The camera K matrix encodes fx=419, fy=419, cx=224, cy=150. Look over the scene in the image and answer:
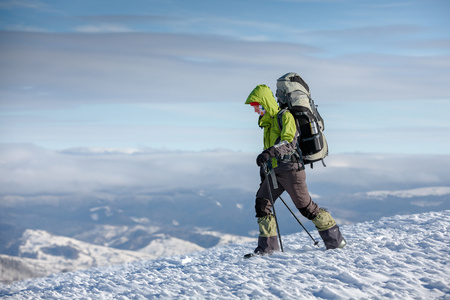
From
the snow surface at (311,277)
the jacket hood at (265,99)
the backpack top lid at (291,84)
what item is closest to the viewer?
the snow surface at (311,277)

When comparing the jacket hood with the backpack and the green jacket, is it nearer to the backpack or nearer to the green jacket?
the green jacket

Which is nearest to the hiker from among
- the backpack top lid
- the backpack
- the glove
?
the glove

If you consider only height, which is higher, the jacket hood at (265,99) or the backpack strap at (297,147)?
the jacket hood at (265,99)

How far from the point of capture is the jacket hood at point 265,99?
8727 millimetres

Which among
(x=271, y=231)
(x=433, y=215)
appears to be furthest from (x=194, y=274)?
(x=433, y=215)

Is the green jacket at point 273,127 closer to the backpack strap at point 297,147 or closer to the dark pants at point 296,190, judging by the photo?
the backpack strap at point 297,147

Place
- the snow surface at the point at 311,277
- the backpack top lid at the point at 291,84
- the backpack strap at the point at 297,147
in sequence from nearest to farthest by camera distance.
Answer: the snow surface at the point at 311,277, the backpack strap at the point at 297,147, the backpack top lid at the point at 291,84

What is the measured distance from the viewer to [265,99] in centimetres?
877

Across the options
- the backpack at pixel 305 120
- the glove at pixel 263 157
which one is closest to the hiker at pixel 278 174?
the glove at pixel 263 157

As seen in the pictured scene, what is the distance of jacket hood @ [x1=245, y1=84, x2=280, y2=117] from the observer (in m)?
8.73

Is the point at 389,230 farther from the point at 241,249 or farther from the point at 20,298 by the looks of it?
the point at 20,298

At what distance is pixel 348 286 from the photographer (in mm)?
6617

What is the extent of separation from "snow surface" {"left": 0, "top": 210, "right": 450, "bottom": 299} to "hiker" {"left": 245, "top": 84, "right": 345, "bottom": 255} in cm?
42

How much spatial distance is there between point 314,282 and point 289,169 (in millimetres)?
2406
